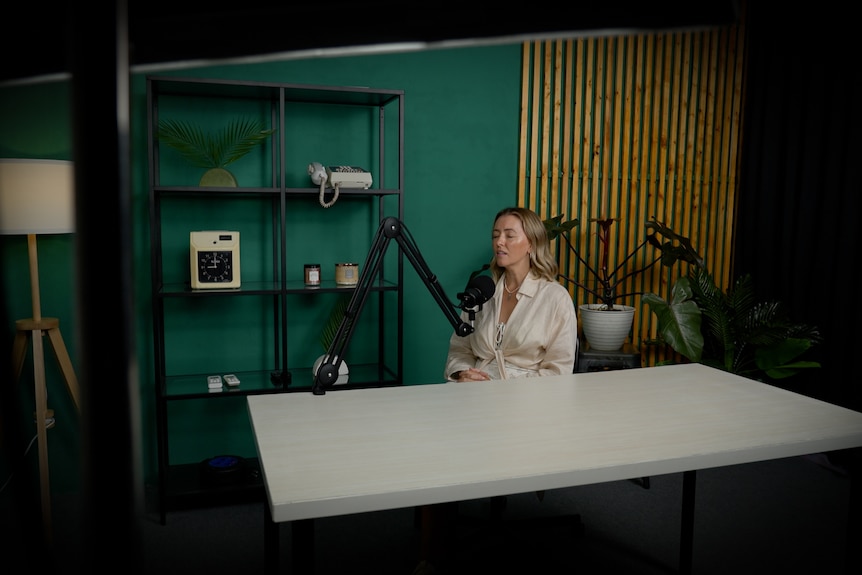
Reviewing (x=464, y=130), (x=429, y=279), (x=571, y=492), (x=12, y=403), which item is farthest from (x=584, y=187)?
(x=12, y=403)

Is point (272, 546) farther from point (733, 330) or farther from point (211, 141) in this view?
point (733, 330)

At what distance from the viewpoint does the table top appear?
176 cm

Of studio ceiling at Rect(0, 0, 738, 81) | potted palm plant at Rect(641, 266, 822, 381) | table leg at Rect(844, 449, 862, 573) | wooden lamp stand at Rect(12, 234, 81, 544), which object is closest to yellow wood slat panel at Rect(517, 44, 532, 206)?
potted palm plant at Rect(641, 266, 822, 381)

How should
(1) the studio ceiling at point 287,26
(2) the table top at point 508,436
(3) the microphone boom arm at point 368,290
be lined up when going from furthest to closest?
(3) the microphone boom arm at point 368,290 < (2) the table top at point 508,436 < (1) the studio ceiling at point 287,26

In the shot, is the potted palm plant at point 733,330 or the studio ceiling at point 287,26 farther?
the potted palm plant at point 733,330

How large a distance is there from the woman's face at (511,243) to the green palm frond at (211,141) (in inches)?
56.2

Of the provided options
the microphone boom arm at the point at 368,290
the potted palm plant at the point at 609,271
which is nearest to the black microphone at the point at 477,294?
the microphone boom arm at the point at 368,290

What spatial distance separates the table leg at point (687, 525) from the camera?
10.00 feet

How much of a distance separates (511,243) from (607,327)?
1.30 m

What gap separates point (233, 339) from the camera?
14.0ft

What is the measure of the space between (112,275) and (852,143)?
5183 millimetres

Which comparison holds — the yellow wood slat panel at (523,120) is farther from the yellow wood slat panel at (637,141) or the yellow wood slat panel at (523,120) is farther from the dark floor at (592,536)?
the dark floor at (592,536)

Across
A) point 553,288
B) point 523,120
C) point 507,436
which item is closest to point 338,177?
point 553,288

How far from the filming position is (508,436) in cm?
211
